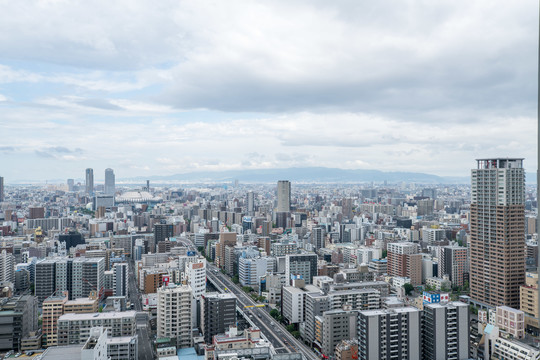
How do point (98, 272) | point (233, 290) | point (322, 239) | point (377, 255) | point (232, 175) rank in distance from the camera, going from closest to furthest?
Answer: point (98, 272)
point (233, 290)
point (377, 255)
point (322, 239)
point (232, 175)

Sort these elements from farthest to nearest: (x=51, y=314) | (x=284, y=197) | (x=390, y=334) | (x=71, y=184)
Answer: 1. (x=71, y=184)
2. (x=284, y=197)
3. (x=51, y=314)
4. (x=390, y=334)

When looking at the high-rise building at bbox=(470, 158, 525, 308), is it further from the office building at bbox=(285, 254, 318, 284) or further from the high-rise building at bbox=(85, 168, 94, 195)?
the high-rise building at bbox=(85, 168, 94, 195)

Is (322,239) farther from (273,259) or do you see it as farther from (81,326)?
(81,326)

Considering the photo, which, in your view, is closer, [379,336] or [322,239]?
[379,336]

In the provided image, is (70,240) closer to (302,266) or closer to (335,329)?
(302,266)

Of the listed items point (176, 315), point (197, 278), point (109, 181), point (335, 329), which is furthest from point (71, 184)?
point (335, 329)

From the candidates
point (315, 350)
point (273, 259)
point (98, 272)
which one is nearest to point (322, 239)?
point (273, 259)

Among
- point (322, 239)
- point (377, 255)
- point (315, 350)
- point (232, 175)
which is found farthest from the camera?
point (232, 175)

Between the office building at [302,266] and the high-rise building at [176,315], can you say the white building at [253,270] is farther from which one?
the high-rise building at [176,315]
